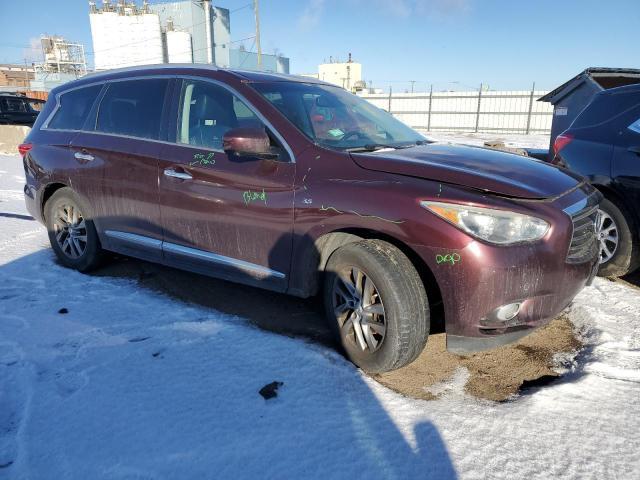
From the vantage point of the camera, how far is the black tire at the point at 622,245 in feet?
13.8

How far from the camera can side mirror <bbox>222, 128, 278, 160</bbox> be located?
2988 millimetres

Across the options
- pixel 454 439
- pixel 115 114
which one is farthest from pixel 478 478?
pixel 115 114

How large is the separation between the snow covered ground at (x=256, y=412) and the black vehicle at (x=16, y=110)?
1716 cm

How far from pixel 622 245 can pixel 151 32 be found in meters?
50.4

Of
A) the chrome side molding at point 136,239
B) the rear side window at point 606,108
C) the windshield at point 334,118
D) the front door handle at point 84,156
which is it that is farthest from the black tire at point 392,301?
the rear side window at point 606,108

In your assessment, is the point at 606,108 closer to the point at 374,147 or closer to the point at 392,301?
the point at 374,147

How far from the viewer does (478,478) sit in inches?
78.7

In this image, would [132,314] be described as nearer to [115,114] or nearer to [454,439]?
[115,114]

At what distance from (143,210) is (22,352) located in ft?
4.45

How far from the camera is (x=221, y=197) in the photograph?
3309 millimetres

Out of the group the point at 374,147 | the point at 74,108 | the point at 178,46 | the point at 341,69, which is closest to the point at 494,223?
the point at 374,147

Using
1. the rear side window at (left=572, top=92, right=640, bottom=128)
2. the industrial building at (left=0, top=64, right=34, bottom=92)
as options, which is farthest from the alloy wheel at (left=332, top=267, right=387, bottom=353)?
the industrial building at (left=0, top=64, right=34, bottom=92)

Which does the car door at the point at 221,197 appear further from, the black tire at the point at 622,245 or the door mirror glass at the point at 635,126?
the door mirror glass at the point at 635,126

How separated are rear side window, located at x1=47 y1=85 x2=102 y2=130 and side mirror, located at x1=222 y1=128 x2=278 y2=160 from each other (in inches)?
83.8
